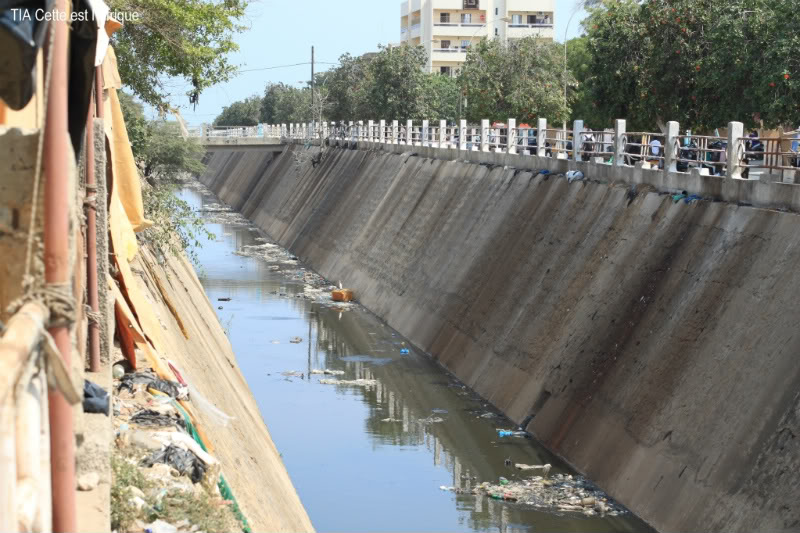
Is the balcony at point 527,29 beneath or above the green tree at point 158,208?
above

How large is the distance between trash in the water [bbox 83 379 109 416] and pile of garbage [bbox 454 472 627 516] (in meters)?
8.77

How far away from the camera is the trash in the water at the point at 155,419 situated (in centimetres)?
1045

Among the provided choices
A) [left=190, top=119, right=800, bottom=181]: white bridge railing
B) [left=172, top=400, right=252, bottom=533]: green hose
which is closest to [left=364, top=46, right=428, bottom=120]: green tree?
[left=190, top=119, right=800, bottom=181]: white bridge railing

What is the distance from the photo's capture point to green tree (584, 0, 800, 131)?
1107 inches

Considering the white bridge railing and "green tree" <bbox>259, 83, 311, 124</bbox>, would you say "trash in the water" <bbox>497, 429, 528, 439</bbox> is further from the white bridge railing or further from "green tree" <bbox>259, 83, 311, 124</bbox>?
"green tree" <bbox>259, 83, 311, 124</bbox>

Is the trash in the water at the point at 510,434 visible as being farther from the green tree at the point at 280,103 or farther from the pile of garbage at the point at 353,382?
the green tree at the point at 280,103

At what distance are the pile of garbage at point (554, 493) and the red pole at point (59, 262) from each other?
37.8 feet

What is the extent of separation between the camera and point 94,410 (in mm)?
7871

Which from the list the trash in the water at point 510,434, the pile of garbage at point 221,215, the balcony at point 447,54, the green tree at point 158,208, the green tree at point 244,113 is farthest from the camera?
the green tree at point 244,113

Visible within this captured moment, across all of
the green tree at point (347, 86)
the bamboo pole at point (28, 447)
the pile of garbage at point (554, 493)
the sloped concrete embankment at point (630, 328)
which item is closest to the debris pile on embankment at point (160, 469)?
the bamboo pole at point (28, 447)

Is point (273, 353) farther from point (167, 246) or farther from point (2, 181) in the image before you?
point (2, 181)

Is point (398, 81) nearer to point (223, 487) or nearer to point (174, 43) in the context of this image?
point (174, 43)

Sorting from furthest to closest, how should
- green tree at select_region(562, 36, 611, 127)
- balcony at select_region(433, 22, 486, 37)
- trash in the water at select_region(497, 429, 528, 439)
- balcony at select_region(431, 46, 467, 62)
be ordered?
1. balcony at select_region(433, 22, 486, 37)
2. balcony at select_region(431, 46, 467, 62)
3. green tree at select_region(562, 36, 611, 127)
4. trash in the water at select_region(497, 429, 528, 439)

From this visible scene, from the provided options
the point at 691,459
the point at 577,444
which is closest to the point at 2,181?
the point at 691,459
